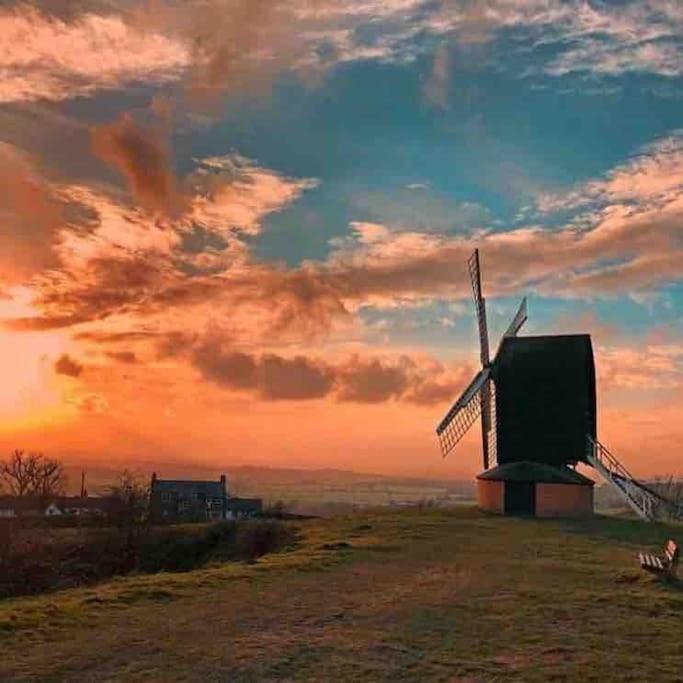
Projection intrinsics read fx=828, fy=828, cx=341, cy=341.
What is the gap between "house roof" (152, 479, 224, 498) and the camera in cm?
8531

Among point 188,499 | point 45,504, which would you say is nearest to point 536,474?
point 188,499

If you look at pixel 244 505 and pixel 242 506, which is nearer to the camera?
pixel 242 506

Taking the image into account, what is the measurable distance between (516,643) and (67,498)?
3068 inches

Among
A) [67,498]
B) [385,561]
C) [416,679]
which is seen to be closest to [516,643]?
[416,679]

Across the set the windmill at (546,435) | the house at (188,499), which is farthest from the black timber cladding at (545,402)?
the house at (188,499)

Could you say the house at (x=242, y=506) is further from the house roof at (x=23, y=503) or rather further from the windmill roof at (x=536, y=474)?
the windmill roof at (x=536, y=474)

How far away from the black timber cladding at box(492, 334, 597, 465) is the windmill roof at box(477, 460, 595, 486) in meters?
0.65

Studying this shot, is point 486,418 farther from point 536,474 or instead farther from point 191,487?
point 191,487

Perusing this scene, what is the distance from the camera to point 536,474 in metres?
45.7

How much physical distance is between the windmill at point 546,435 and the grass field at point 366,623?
18469mm

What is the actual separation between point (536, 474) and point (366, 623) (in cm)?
3134

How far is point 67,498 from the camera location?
280 feet

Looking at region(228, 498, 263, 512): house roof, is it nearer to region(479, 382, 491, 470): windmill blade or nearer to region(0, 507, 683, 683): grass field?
region(479, 382, 491, 470): windmill blade

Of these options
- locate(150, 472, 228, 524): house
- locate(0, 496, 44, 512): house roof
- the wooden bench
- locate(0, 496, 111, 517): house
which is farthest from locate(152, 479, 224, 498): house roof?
the wooden bench
